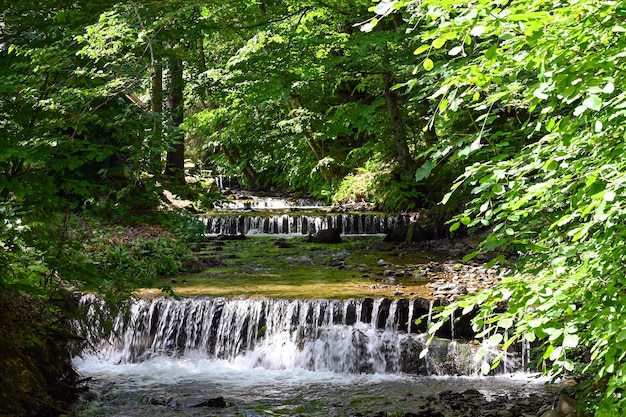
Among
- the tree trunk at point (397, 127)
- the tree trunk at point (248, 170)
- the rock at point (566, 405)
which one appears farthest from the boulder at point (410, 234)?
the tree trunk at point (248, 170)

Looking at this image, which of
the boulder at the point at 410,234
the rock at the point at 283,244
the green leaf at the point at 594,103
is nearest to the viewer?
the green leaf at the point at 594,103

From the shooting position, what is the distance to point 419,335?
8836 mm

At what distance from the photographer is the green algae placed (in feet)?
32.9

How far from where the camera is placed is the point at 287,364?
869cm

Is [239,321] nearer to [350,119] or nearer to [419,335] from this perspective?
[419,335]

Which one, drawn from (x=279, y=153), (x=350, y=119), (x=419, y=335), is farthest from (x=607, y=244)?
(x=279, y=153)

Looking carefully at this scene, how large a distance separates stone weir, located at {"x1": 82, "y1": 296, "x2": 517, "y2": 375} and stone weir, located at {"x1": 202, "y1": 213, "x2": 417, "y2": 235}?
304 inches

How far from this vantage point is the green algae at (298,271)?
10.0 metres

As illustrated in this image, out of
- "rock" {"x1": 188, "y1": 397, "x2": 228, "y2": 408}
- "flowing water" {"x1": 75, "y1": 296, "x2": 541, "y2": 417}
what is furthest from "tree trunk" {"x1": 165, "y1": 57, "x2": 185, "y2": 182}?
"rock" {"x1": 188, "y1": 397, "x2": 228, "y2": 408}

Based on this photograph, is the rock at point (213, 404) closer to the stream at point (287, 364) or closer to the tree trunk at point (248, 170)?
the stream at point (287, 364)

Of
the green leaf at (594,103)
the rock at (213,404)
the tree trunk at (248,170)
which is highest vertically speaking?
the tree trunk at (248,170)

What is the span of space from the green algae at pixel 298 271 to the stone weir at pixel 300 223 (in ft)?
2.93

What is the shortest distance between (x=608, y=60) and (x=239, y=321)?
7591 millimetres

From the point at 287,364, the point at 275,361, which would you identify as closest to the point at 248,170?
the point at 275,361
